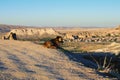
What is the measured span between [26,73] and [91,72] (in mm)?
3045

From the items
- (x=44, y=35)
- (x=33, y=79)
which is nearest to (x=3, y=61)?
(x=33, y=79)

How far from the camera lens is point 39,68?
12.2 metres

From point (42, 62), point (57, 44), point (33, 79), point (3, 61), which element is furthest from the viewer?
point (57, 44)

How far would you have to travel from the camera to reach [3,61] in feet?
41.9

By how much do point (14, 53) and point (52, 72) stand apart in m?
3.94

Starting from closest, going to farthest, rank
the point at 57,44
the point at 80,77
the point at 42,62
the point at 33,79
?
the point at 33,79 → the point at 80,77 → the point at 42,62 → the point at 57,44

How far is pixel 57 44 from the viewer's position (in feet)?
65.8

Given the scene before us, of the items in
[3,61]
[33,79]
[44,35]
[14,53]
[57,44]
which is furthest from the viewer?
[44,35]

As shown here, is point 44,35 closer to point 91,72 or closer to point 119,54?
point 119,54

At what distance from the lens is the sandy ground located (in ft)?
35.6

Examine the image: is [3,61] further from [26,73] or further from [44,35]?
[44,35]

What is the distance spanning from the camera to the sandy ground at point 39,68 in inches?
427

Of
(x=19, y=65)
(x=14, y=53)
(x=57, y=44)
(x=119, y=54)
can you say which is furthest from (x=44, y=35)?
(x=19, y=65)

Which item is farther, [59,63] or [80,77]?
[59,63]
